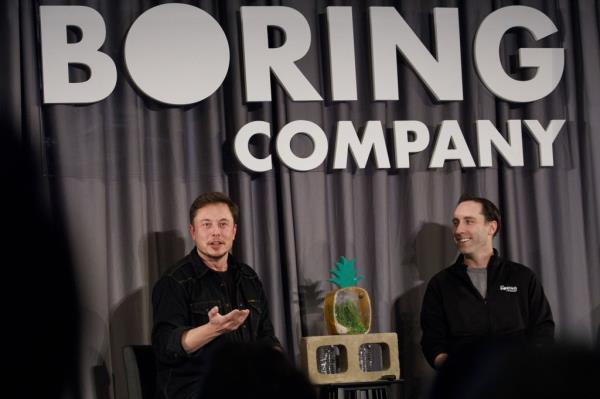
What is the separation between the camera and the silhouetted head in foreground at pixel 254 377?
923mm

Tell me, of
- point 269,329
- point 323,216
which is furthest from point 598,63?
point 269,329

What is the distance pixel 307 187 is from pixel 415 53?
947mm

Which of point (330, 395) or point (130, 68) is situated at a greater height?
point (130, 68)

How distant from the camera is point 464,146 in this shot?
500cm

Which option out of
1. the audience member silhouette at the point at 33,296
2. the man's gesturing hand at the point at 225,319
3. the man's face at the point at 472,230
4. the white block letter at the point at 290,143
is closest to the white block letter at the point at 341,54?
the white block letter at the point at 290,143

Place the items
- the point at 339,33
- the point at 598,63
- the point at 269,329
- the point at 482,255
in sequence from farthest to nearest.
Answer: the point at 598,63, the point at 339,33, the point at 482,255, the point at 269,329

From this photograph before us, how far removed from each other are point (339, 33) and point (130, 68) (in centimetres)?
112

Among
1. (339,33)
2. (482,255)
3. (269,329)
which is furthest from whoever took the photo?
(339,33)

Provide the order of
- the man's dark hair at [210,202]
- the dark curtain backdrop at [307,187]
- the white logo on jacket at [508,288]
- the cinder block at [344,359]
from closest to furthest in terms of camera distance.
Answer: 1. the man's dark hair at [210,202]
2. the cinder block at [344,359]
3. the white logo on jacket at [508,288]
4. the dark curtain backdrop at [307,187]

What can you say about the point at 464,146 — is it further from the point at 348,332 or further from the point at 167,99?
the point at 167,99

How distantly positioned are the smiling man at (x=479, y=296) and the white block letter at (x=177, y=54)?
1.47 m

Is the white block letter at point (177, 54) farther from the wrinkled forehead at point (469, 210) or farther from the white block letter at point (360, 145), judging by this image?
the wrinkled forehead at point (469, 210)

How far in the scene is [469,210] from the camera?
15.2 feet

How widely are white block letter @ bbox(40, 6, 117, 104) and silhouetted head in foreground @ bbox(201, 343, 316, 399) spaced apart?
384 cm
